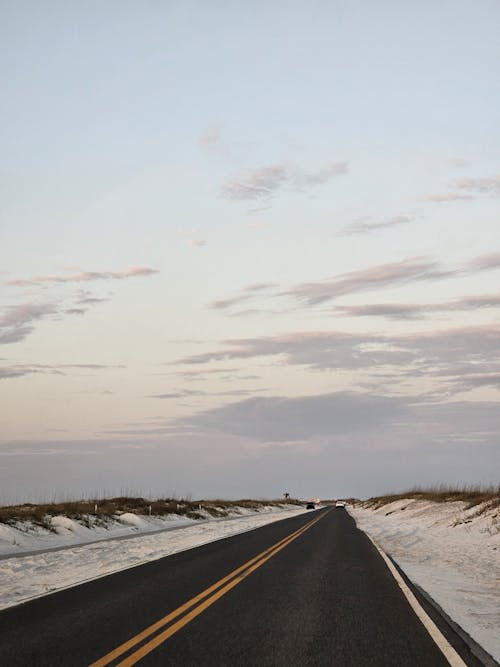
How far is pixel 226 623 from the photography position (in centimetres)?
879

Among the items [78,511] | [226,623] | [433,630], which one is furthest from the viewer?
[78,511]

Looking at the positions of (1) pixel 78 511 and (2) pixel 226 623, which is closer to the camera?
(2) pixel 226 623

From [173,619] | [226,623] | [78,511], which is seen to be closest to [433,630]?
[226,623]

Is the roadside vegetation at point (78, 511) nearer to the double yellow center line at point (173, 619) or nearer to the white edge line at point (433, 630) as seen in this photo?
the double yellow center line at point (173, 619)

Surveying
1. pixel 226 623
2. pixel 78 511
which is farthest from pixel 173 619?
pixel 78 511

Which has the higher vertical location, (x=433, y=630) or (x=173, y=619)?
(x=433, y=630)

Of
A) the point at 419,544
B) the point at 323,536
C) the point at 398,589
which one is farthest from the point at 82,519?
the point at 398,589

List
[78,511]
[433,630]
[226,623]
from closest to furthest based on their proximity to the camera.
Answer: [433,630] → [226,623] → [78,511]

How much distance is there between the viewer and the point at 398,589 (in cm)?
1239

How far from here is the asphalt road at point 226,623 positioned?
23.0ft

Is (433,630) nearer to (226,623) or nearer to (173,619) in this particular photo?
(226,623)

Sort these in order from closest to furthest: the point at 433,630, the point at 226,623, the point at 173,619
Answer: the point at 433,630 < the point at 226,623 < the point at 173,619

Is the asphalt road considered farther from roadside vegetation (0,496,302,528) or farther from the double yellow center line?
roadside vegetation (0,496,302,528)

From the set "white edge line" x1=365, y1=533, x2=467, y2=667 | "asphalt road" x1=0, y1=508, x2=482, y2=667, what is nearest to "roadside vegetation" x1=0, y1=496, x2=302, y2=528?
"asphalt road" x1=0, y1=508, x2=482, y2=667
